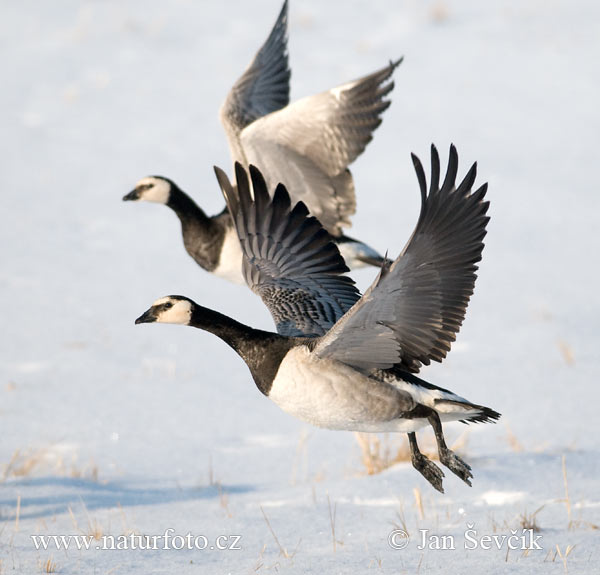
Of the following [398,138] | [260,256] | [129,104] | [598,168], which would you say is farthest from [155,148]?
[260,256]

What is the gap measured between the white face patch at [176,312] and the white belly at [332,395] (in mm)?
756

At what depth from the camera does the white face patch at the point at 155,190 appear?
9148 millimetres

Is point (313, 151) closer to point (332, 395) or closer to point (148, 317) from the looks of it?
point (148, 317)

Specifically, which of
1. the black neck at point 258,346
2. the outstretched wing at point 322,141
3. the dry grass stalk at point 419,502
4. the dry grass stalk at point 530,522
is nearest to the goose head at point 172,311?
the black neck at point 258,346

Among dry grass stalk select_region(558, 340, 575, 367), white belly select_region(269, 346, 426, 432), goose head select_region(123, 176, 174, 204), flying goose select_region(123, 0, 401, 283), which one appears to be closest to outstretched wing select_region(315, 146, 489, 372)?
white belly select_region(269, 346, 426, 432)

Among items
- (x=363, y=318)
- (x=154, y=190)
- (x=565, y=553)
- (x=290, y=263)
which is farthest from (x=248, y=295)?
(x=565, y=553)

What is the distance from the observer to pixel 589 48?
52.1 feet

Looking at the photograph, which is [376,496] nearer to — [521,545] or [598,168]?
[521,545]

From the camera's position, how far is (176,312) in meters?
5.59

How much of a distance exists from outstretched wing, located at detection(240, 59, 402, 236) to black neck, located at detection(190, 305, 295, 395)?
8.63 feet

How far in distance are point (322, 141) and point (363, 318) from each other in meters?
3.46

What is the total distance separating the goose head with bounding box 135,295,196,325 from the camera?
220 inches

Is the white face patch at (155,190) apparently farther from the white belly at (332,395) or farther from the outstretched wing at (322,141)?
the white belly at (332,395)

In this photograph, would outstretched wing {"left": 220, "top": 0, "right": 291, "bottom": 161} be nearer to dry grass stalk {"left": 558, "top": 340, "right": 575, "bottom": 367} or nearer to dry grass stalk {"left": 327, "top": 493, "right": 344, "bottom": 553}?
dry grass stalk {"left": 558, "top": 340, "right": 575, "bottom": 367}
